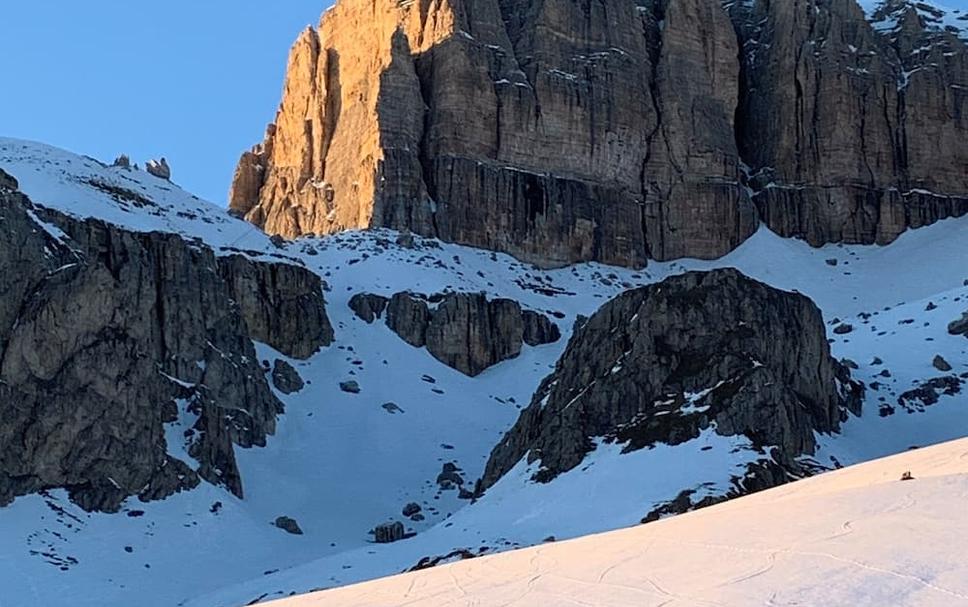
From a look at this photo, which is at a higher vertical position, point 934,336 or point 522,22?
point 522,22

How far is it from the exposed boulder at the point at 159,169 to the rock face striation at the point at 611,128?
1428 centimetres

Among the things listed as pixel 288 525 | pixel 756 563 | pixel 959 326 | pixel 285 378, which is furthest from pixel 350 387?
pixel 756 563

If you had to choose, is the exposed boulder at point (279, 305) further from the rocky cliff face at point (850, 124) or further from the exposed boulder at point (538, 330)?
the rocky cliff face at point (850, 124)

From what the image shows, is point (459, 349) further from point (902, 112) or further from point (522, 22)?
point (902, 112)

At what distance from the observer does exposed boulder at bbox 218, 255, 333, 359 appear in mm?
79000

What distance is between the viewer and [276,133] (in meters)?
129

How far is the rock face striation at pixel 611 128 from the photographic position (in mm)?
107875

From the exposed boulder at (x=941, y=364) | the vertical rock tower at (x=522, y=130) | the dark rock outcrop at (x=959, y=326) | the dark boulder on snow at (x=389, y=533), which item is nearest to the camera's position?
the dark boulder on snow at (x=389, y=533)

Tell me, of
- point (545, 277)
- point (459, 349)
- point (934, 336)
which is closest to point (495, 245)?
point (545, 277)

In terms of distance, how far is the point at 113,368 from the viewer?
61.4 meters

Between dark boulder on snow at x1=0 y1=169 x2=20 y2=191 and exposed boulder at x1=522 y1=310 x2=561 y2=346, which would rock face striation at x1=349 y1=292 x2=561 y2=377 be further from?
dark boulder on snow at x1=0 y1=169 x2=20 y2=191

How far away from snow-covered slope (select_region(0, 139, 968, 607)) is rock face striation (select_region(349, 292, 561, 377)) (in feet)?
3.26

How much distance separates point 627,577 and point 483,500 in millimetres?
36829

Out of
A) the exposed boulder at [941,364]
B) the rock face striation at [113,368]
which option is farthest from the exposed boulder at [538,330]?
the exposed boulder at [941,364]
